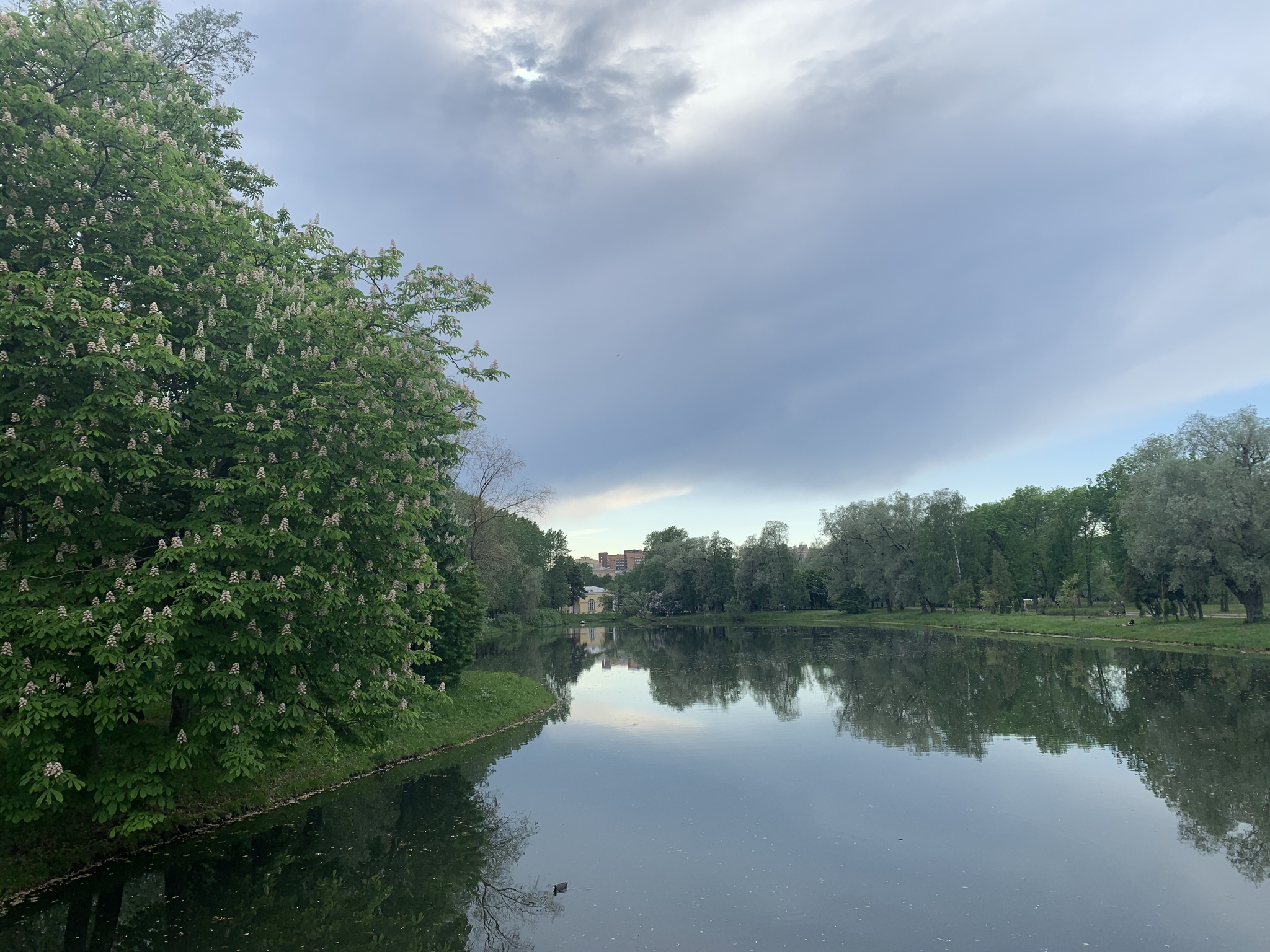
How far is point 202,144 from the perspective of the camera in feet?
56.0

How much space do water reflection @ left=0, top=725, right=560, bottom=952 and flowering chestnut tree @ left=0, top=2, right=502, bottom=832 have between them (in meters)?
1.66

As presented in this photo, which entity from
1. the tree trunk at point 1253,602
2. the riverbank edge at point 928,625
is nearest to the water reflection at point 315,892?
the riverbank edge at point 928,625

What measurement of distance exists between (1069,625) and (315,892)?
6812 centimetres

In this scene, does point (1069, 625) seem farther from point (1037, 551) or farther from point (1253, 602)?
point (1037, 551)

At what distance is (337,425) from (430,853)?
911 centimetres

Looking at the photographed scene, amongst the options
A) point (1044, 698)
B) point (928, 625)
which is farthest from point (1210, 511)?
point (928, 625)

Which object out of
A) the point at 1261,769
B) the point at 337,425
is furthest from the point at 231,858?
the point at 1261,769

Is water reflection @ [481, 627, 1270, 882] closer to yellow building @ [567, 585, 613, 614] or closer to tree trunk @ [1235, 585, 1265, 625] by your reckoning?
tree trunk @ [1235, 585, 1265, 625]

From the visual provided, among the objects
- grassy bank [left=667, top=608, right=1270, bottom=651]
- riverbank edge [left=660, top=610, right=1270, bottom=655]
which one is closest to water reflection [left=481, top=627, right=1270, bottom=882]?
riverbank edge [left=660, top=610, right=1270, bottom=655]

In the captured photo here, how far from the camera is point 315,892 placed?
1293 cm

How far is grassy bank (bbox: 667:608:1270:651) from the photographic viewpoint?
47250 mm

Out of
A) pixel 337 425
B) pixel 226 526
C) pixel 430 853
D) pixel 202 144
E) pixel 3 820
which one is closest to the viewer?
pixel 226 526

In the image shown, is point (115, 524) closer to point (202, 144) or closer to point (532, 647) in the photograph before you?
point (202, 144)

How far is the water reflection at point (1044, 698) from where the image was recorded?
17.9m
